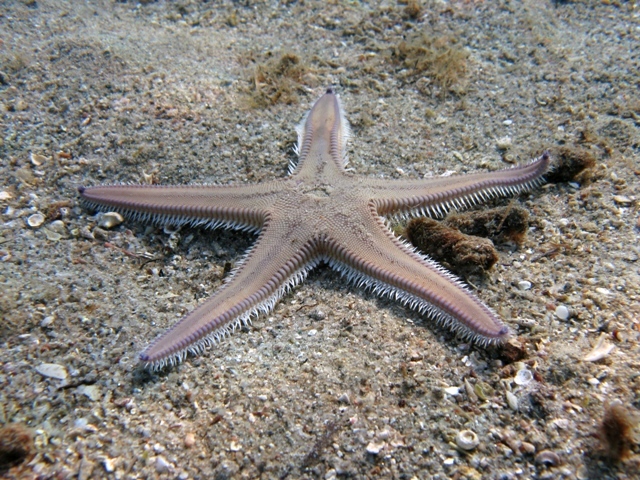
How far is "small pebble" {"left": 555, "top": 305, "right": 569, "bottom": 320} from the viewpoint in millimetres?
3404

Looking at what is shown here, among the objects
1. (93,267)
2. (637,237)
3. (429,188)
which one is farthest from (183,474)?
(637,237)

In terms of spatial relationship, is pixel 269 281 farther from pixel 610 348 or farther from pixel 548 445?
pixel 610 348

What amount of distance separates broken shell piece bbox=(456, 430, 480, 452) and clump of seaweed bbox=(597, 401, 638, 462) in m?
0.75

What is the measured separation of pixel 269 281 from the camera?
3.57 metres

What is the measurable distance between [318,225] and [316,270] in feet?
1.58

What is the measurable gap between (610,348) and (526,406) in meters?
0.84

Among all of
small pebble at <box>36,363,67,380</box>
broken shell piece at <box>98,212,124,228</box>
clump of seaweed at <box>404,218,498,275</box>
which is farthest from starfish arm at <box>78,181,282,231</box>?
small pebble at <box>36,363,67,380</box>

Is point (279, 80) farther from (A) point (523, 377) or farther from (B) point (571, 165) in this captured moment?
(A) point (523, 377)

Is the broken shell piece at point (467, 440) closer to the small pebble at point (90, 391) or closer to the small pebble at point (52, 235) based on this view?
the small pebble at point (90, 391)

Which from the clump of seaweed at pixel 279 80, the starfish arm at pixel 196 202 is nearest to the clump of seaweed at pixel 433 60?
the clump of seaweed at pixel 279 80

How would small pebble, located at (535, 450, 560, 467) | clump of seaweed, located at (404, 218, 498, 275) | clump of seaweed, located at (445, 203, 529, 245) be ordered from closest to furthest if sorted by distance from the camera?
small pebble, located at (535, 450, 560, 467)
clump of seaweed, located at (404, 218, 498, 275)
clump of seaweed, located at (445, 203, 529, 245)

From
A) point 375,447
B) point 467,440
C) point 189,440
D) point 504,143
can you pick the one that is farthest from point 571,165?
point 189,440

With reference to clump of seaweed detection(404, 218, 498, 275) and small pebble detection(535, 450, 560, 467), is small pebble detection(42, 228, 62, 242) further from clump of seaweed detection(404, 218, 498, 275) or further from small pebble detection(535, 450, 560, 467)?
small pebble detection(535, 450, 560, 467)

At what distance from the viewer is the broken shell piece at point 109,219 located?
4.31 meters
